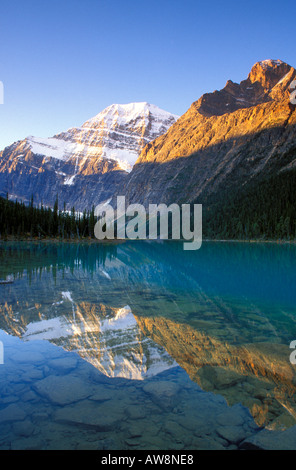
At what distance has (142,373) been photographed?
8148mm

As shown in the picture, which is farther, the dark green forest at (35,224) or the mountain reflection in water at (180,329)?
the dark green forest at (35,224)

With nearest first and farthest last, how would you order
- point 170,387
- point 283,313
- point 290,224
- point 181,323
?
point 170,387
point 181,323
point 283,313
point 290,224

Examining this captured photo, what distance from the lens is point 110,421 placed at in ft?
19.5

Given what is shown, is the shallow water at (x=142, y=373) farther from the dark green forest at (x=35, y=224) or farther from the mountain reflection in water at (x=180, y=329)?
the dark green forest at (x=35, y=224)

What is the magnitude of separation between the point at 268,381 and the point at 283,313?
7.91 metres

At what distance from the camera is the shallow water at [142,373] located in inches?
223

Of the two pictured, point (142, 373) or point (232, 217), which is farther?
point (232, 217)

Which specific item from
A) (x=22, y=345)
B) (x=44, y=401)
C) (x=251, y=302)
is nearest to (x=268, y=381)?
(x=44, y=401)
